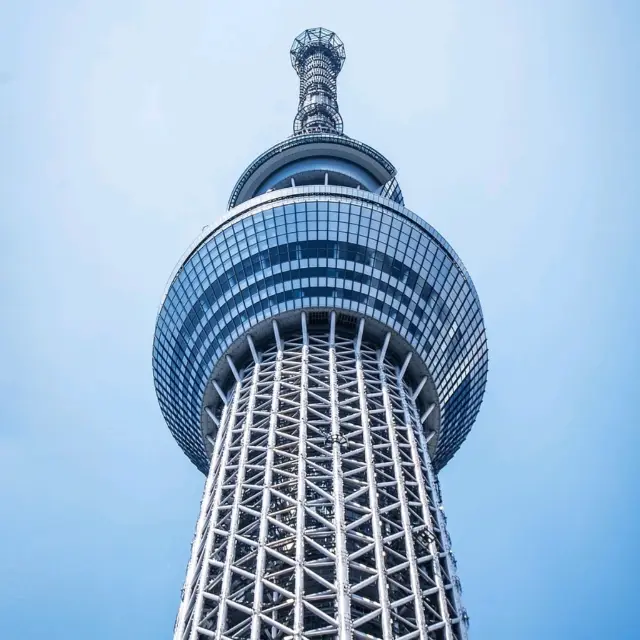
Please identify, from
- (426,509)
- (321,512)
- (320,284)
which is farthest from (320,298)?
(426,509)

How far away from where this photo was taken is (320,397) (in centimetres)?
6612

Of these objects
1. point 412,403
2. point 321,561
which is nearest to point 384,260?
point 412,403

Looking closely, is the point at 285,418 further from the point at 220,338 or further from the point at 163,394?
the point at 163,394

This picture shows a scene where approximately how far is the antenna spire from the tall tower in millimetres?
15464

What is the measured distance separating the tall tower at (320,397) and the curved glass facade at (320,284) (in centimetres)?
17

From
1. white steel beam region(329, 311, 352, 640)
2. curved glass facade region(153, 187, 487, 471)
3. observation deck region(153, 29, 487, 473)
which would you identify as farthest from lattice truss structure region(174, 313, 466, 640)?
curved glass facade region(153, 187, 487, 471)

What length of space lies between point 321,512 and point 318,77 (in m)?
77.4

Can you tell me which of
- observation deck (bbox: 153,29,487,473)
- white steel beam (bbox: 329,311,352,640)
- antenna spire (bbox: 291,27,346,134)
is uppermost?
antenna spire (bbox: 291,27,346,134)

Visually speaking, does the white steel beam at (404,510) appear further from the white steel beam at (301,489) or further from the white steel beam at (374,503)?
the white steel beam at (301,489)

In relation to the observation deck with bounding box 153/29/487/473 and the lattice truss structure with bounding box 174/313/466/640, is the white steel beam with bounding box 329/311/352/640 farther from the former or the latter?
the observation deck with bounding box 153/29/487/473

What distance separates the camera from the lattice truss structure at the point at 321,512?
5038cm

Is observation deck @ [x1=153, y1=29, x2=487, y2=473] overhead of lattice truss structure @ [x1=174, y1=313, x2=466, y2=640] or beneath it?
overhead

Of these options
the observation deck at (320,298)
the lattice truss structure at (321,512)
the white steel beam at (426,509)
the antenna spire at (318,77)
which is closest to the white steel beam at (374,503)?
the lattice truss structure at (321,512)

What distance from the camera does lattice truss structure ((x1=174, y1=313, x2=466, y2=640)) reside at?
5038 centimetres
